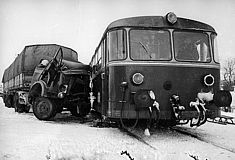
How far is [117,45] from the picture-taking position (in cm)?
416

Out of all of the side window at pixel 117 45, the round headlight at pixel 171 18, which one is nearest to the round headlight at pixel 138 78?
the side window at pixel 117 45

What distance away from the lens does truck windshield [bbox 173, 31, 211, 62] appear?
162 inches

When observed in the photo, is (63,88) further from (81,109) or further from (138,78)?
(138,78)

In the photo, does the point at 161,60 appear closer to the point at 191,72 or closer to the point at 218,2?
the point at 191,72

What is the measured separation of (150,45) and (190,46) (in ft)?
1.76

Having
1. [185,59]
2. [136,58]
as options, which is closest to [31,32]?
[136,58]

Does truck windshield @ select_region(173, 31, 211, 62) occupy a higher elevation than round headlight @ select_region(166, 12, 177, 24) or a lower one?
lower

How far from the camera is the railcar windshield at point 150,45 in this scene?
405 cm

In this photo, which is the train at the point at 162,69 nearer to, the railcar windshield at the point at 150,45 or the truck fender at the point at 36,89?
the railcar windshield at the point at 150,45

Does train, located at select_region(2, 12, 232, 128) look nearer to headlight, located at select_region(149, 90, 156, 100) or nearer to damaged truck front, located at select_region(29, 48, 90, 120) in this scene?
headlight, located at select_region(149, 90, 156, 100)

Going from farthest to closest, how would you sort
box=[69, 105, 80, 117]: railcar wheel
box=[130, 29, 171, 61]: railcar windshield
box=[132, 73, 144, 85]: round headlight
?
box=[69, 105, 80, 117]: railcar wheel → box=[130, 29, 171, 61]: railcar windshield → box=[132, 73, 144, 85]: round headlight

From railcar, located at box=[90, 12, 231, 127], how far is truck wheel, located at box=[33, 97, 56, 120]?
7.34 feet

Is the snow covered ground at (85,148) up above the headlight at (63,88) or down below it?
below

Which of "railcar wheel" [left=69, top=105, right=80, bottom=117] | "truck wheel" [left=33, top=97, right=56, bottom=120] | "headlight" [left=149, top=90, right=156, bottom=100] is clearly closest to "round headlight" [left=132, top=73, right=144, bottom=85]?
"headlight" [left=149, top=90, right=156, bottom=100]
